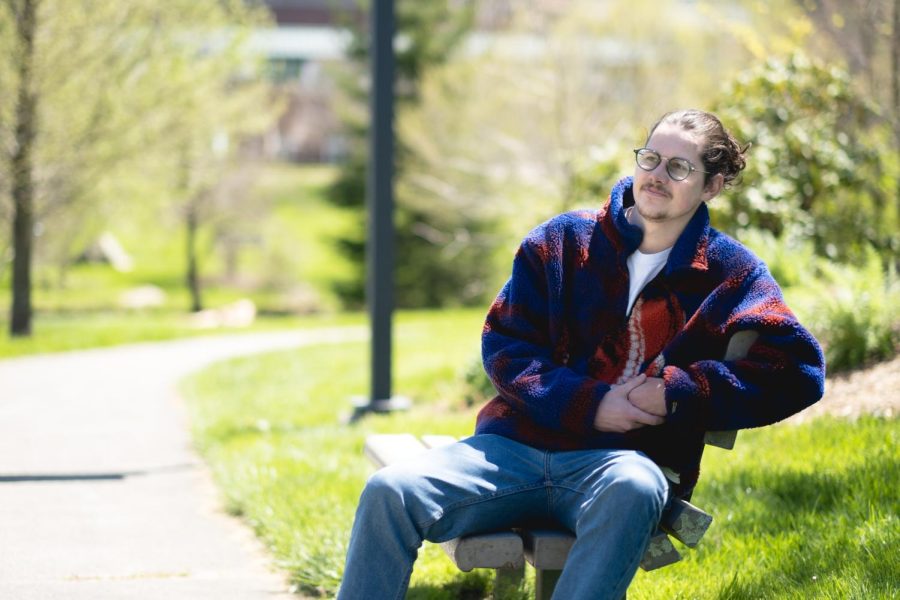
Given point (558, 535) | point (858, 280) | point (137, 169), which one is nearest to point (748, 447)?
point (858, 280)

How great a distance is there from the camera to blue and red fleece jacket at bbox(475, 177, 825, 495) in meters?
3.29

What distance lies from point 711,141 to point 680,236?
308 mm

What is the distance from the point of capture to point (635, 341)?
354cm

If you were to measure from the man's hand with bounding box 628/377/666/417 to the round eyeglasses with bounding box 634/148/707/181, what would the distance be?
641 mm

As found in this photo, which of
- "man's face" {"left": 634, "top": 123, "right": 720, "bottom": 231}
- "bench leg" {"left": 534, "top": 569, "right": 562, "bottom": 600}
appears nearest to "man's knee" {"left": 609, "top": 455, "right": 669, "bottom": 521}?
"bench leg" {"left": 534, "top": 569, "right": 562, "bottom": 600}

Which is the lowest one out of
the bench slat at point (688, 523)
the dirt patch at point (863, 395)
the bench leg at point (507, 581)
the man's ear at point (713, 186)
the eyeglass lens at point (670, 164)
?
the bench leg at point (507, 581)

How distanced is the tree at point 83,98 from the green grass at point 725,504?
7843mm

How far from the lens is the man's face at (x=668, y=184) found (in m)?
3.55

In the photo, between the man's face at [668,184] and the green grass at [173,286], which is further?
the green grass at [173,286]

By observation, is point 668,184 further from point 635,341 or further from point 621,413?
point 621,413

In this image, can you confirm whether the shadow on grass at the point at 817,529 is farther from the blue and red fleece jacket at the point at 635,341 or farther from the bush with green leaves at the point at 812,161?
the bush with green leaves at the point at 812,161

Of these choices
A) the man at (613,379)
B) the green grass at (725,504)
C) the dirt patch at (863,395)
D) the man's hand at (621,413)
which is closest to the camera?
the man at (613,379)

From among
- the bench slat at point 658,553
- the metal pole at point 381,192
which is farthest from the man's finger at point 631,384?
the metal pole at point 381,192

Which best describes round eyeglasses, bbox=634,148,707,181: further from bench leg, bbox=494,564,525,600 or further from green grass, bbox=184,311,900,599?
bench leg, bbox=494,564,525,600
